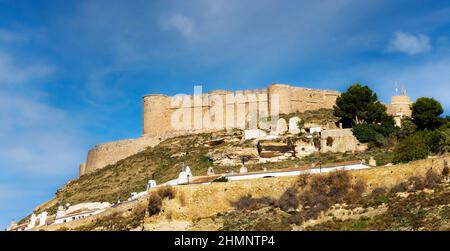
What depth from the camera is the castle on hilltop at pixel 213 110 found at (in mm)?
49219

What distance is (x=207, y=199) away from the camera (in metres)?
28.6

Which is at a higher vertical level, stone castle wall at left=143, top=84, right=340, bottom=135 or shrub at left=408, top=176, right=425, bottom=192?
stone castle wall at left=143, top=84, right=340, bottom=135

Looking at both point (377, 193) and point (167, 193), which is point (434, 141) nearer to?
point (377, 193)

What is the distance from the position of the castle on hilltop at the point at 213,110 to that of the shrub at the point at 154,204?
18723 millimetres

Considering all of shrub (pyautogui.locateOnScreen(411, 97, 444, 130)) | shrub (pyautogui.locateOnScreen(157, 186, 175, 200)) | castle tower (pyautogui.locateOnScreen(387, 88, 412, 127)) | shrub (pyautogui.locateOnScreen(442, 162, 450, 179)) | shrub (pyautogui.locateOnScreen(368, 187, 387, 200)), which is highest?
castle tower (pyautogui.locateOnScreen(387, 88, 412, 127))

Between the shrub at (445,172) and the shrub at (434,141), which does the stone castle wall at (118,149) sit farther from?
the shrub at (445,172)

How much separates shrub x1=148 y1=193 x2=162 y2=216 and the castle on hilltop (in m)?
18.7

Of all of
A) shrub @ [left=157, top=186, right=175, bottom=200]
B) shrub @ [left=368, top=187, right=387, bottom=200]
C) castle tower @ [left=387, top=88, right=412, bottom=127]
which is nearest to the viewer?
shrub @ [left=368, top=187, right=387, bottom=200]

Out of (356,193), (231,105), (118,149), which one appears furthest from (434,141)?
(118,149)

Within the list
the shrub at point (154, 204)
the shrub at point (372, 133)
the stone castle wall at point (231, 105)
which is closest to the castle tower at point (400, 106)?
the stone castle wall at point (231, 105)

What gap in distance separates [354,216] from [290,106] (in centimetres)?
2534

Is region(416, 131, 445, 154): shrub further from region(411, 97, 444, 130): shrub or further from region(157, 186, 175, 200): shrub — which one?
region(157, 186, 175, 200): shrub

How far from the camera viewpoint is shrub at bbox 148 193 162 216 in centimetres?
2902

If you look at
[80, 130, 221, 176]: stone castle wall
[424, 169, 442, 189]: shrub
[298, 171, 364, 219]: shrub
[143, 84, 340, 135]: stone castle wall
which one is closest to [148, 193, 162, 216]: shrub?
[298, 171, 364, 219]: shrub
